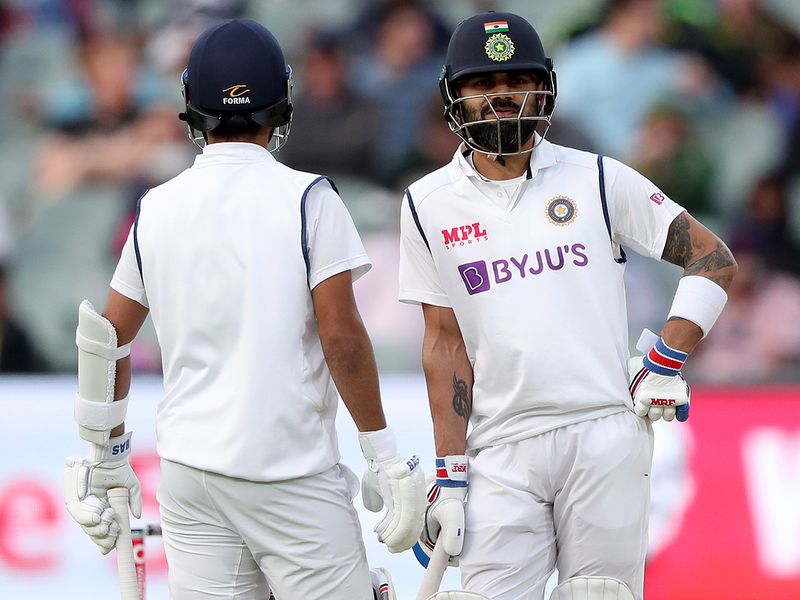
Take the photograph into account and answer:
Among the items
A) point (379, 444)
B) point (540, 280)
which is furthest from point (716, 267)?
point (379, 444)

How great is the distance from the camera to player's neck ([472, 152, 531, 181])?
386cm

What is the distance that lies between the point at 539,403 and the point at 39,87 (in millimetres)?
5138

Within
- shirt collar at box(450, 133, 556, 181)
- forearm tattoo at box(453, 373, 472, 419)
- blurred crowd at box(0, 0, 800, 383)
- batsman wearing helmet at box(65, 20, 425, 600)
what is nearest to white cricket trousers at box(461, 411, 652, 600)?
forearm tattoo at box(453, 373, 472, 419)

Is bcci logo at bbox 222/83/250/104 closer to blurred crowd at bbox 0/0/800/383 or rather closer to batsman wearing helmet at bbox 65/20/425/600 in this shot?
batsman wearing helmet at bbox 65/20/425/600

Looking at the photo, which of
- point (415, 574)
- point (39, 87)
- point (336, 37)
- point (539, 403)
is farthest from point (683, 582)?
point (39, 87)

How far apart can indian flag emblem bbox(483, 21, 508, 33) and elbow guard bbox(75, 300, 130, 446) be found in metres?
1.30

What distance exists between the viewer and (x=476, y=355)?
150 inches

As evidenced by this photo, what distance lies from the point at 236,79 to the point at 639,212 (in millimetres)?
1139

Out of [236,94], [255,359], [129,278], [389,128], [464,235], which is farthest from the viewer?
[389,128]

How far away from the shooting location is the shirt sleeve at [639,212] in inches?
148

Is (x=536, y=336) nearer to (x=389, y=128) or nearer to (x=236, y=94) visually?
(x=236, y=94)

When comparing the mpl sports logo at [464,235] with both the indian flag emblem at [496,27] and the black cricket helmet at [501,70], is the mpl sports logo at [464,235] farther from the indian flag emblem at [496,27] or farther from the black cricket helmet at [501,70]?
the indian flag emblem at [496,27]

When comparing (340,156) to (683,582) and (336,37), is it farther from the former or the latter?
(683,582)

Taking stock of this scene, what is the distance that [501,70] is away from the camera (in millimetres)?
3771
